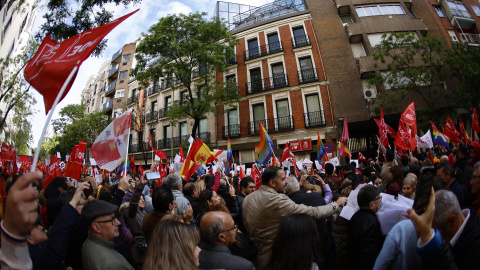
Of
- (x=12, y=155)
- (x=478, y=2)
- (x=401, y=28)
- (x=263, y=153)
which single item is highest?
(x=478, y=2)

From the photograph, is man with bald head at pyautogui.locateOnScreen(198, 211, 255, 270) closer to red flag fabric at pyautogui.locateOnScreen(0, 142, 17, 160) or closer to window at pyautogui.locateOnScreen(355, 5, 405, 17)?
red flag fabric at pyautogui.locateOnScreen(0, 142, 17, 160)

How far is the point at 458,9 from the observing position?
21328 mm

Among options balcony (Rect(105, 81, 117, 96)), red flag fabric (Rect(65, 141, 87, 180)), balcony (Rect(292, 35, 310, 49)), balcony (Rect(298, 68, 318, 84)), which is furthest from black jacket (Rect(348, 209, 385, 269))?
balcony (Rect(105, 81, 117, 96))

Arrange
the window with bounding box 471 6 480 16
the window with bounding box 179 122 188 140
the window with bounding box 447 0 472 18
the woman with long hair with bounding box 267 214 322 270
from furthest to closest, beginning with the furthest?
the window with bounding box 179 122 188 140 < the window with bounding box 471 6 480 16 < the window with bounding box 447 0 472 18 < the woman with long hair with bounding box 267 214 322 270

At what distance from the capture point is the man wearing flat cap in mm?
2076

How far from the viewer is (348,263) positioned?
129 inches

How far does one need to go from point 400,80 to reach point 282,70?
8.45 meters

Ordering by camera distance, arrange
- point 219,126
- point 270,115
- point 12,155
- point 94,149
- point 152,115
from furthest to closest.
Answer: point 152,115 → point 219,126 → point 270,115 → point 12,155 → point 94,149

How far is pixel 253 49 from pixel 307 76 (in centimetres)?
541

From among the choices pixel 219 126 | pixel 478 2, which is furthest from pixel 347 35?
pixel 478 2

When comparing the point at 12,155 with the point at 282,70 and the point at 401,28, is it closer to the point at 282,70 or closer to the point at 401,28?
the point at 282,70

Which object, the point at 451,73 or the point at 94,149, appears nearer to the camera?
the point at 94,149

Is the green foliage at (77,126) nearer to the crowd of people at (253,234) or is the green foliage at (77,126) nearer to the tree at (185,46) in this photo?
the tree at (185,46)

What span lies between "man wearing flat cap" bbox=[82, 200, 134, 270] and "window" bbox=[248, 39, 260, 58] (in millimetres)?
20882
